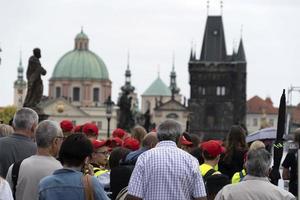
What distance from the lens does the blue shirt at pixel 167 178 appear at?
10180 mm

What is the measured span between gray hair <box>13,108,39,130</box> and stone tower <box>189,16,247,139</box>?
451 feet

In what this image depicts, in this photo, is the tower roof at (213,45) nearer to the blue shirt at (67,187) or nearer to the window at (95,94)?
the window at (95,94)

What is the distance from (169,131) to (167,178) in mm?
442

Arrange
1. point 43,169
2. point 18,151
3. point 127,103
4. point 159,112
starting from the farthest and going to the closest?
point 159,112 → point 127,103 → point 18,151 → point 43,169

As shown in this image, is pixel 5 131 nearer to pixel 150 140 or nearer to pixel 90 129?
pixel 90 129

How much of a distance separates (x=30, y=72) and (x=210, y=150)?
17319 mm

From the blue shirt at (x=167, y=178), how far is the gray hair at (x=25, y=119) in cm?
126

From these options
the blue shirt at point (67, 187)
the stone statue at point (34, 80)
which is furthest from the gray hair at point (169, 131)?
the stone statue at point (34, 80)

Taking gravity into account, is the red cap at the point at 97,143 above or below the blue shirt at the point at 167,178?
above

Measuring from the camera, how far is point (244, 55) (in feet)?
498

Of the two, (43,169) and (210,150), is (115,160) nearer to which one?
(210,150)

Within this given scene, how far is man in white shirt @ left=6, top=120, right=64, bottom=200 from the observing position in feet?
33.2

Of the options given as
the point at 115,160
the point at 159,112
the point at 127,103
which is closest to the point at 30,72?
the point at 115,160

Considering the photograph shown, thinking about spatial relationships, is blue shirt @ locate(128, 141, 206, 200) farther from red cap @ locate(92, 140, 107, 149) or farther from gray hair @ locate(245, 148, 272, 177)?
red cap @ locate(92, 140, 107, 149)
